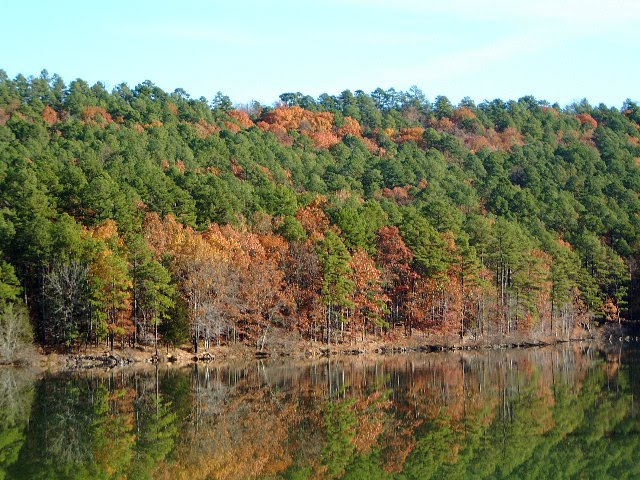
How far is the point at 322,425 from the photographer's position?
109 ft

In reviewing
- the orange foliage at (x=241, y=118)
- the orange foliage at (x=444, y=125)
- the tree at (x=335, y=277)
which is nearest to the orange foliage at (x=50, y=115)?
the orange foliage at (x=241, y=118)

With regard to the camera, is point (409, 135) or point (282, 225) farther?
point (409, 135)

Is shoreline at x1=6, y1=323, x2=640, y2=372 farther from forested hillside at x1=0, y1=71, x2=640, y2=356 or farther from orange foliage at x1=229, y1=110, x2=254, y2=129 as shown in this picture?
orange foliage at x1=229, y1=110, x2=254, y2=129

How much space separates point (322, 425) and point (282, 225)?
161 feet

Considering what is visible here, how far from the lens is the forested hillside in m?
65.9

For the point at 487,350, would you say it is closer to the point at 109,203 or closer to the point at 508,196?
the point at 109,203

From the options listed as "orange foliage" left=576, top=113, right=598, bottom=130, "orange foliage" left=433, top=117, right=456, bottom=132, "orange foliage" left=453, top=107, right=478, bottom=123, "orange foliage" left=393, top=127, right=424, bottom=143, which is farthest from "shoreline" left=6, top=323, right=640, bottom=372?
"orange foliage" left=453, top=107, right=478, bottom=123

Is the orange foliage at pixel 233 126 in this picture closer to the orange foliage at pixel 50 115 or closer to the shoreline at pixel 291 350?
the orange foliage at pixel 50 115

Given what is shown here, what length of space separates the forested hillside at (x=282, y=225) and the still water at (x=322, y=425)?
1269 cm

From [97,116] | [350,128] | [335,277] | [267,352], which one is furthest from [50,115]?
[267,352]

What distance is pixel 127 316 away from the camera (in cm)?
6538

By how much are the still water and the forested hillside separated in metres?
12.7

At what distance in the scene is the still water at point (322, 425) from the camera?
26078mm

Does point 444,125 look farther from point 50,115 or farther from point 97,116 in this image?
point 50,115
